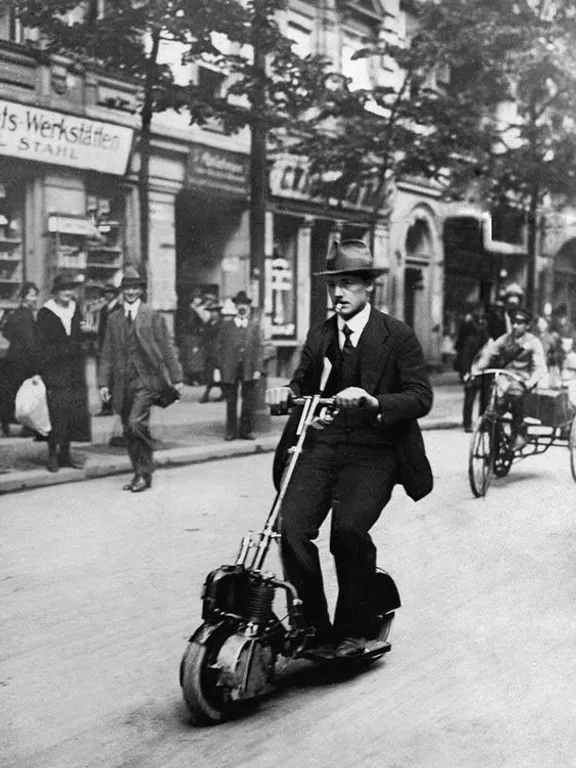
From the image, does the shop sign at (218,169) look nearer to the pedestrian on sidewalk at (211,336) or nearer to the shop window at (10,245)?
the pedestrian on sidewalk at (211,336)

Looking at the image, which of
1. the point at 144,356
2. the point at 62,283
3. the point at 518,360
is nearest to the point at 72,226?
the point at 62,283

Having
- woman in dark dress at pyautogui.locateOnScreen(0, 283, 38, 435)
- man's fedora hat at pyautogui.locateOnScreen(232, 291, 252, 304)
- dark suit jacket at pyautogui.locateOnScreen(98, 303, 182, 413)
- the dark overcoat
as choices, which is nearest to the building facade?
man's fedora hat at pyautogui.locateOnScreen(232, 291, 252, 304)

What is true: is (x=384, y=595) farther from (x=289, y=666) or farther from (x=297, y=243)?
(x=297, y=243)

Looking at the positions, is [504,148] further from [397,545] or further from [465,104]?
[397,545]

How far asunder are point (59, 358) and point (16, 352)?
1.91 m

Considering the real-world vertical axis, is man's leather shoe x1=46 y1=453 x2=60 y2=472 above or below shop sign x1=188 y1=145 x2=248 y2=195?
below

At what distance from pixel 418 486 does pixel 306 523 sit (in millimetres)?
516

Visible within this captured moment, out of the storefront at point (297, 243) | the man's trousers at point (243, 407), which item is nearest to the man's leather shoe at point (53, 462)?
the man's trousers at point (243, 407)

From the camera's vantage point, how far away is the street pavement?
3611mm

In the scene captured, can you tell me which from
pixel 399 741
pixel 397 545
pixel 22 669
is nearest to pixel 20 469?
pixel 397 545

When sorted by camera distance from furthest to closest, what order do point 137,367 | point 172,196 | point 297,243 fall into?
1. point 297,243
2. point 172,196
3. point 137,367

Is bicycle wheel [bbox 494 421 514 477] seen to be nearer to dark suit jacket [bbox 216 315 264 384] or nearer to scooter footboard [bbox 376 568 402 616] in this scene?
dark suit jacket [bbox 216 315 264 384]

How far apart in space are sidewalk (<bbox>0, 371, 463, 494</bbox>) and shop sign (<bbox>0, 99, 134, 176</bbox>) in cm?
311

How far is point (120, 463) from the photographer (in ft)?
33.4
